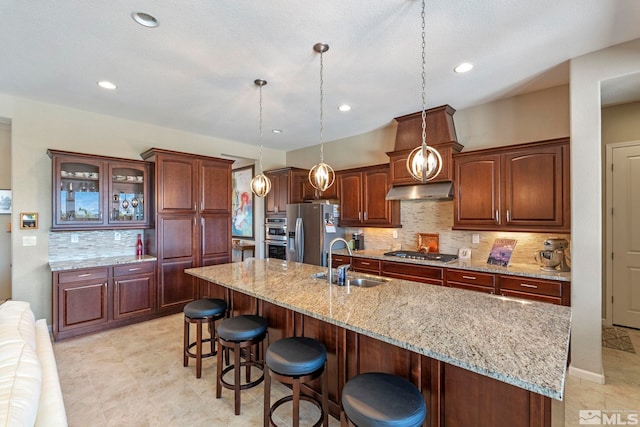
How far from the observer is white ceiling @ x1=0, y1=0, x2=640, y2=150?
2023 mm

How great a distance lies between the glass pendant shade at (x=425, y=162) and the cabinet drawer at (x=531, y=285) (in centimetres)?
172

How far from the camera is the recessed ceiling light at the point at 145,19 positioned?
6.72ft

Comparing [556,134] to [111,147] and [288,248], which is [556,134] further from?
[111,147]

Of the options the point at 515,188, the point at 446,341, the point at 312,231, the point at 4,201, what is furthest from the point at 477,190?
the point at 4,201

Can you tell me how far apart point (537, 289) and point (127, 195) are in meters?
5.18

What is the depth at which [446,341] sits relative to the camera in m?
1.34

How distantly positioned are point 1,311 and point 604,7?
4.69 m

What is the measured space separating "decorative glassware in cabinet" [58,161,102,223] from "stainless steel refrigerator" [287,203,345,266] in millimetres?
2816

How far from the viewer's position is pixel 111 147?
13.7 feet

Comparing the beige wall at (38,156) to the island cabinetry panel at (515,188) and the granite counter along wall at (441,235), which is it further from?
the island cabinetry panel at (515,188)

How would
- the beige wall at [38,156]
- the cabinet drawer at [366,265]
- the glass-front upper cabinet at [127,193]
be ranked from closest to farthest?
the beige wall at [38,156] → the glass-front upper cabinet at [127,193] → the cabinet drawer at [366,265]

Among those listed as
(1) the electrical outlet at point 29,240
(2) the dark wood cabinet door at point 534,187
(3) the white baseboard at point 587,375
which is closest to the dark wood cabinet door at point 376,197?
(2) the dark wood cabinet door at point 534,187

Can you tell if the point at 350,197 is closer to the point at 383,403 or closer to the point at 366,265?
the point at 366,265

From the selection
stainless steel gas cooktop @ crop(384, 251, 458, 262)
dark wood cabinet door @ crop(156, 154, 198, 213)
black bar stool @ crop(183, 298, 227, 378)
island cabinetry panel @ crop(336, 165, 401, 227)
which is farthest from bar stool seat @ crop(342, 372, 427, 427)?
dark wood cabinet door @ crop(156, 154, 198, 213)
